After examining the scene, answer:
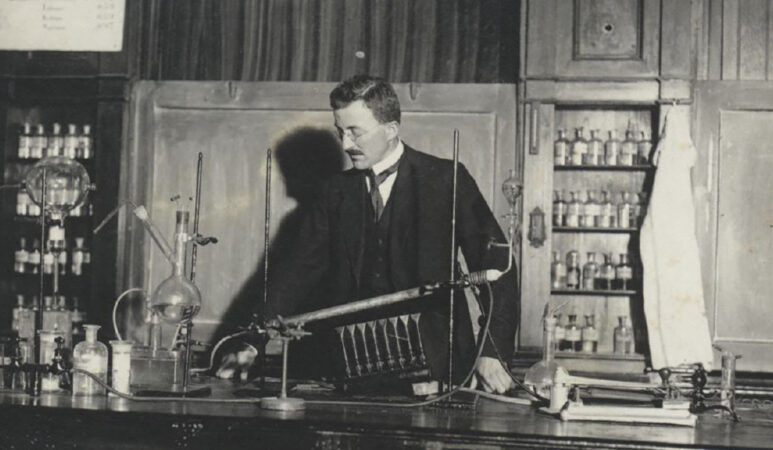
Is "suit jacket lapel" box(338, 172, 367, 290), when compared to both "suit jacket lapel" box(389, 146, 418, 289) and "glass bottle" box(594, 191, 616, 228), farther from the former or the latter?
"glass bottle" box(594, 191, 616, 228)

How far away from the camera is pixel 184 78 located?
211 inches

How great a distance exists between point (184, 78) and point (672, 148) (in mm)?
2532

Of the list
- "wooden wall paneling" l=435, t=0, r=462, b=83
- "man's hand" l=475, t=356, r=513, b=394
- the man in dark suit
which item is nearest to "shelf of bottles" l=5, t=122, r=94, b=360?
"wooden wall paneling" l=435, t=0, r=462, b=83

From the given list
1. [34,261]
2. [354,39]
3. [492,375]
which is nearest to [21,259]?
[34,261]

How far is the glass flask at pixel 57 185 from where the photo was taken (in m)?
3.09

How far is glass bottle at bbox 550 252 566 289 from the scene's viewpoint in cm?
497

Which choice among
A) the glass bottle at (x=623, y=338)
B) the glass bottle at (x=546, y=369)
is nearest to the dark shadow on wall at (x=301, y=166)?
the glass bottle at (x=623, y=338)

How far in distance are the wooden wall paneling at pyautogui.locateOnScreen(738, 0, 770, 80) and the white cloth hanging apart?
44 cm

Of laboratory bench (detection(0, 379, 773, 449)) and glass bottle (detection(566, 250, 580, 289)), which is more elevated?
glass bottle (detection(566, 250, 580, 289))

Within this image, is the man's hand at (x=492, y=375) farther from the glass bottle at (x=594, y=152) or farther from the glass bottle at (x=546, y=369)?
the glass bottle at (x=594, y=152)

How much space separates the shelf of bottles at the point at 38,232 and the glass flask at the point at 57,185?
85.3 inches

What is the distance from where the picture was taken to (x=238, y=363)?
321cm

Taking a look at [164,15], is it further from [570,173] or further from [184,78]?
[570,173]

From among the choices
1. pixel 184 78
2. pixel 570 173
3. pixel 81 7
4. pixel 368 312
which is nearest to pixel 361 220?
pixel 368 312
